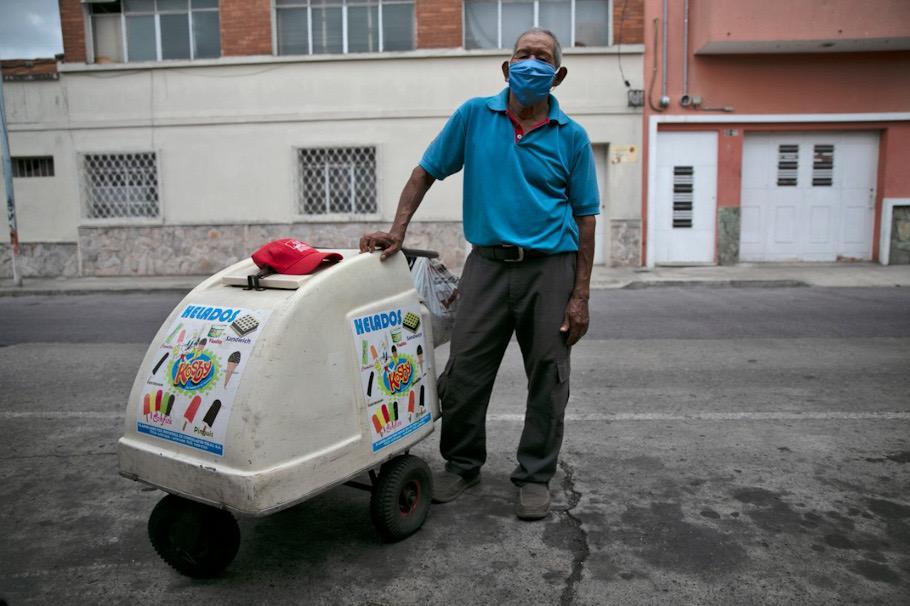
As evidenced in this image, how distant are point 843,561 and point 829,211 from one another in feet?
41.6

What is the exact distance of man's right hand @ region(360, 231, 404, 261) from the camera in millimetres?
2762

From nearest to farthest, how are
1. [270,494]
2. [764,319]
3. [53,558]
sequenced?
[270,494] → [53,558] → [764,319]

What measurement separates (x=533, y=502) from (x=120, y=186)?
13.4 meters

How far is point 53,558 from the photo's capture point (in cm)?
272

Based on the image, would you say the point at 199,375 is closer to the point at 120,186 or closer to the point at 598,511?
the point at 598,511

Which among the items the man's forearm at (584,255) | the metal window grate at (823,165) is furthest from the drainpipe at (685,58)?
the man's forearm at (584,255)

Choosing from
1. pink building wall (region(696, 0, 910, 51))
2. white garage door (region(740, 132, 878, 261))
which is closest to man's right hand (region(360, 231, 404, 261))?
pink building wall (region(696, 0, 910, 51))

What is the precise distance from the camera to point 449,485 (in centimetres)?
320

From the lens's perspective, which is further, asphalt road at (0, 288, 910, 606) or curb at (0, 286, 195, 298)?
curb at (0, 286, 195, 298)

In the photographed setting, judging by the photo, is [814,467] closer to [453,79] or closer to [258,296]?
[258,296]

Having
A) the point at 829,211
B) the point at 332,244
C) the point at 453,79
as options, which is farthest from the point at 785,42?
the point at 332,244

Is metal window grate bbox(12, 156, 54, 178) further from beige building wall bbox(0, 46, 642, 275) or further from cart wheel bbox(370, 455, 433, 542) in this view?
cart wheel bbox(370, 455, 433, 542)

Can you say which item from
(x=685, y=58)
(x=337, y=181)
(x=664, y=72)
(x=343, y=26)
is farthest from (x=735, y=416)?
(x=343, y=26)

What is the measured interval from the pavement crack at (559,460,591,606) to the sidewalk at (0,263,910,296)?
8191 millimetres
